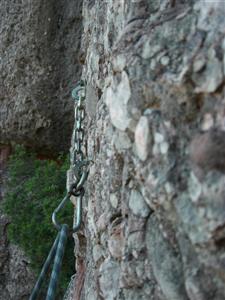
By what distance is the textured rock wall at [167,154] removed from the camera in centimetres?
79

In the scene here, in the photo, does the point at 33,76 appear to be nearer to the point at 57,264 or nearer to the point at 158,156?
the point at 57,264

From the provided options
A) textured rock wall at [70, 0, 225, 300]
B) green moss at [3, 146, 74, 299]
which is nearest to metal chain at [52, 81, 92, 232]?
textured rock wall at [70, 0, 225, 300]

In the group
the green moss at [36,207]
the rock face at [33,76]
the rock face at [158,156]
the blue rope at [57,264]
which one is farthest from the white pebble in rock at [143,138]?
the rock face at [33,76]

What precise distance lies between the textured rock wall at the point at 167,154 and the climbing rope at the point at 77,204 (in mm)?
106

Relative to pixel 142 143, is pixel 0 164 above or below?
above

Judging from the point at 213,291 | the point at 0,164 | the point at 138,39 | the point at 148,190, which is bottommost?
the point at 213,291

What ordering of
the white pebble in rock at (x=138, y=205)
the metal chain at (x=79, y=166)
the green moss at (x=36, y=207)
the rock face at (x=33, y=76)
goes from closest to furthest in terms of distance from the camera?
the white pebble in rock at (x=138, y=205)
the metal chain at (x=79, y=166)
the green moss at (x=36, y=207)
the rock face at (x=33, y=76)

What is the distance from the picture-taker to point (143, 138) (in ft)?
2.87

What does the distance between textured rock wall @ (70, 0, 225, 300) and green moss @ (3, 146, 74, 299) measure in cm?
151

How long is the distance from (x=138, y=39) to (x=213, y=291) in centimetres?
38

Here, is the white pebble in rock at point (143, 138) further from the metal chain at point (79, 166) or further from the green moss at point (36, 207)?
the green moss at point (36, 207)

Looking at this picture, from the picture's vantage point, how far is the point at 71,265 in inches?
99.8

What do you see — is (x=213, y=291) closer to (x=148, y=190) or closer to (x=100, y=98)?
(x=148, y=190)

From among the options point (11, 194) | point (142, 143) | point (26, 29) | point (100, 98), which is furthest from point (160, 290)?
point (26, 29)
